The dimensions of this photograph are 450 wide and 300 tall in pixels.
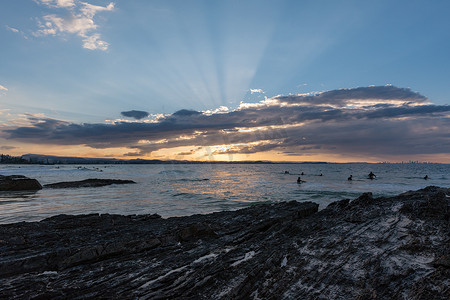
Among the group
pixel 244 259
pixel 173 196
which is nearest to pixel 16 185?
pixel 173 196

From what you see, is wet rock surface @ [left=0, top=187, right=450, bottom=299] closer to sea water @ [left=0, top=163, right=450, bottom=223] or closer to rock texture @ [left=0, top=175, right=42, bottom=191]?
sea water @ [left=0, top=163, right=450, bottom=223]

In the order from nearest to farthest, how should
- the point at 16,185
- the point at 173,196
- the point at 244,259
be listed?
the point at 244,259 → the point at 173,196 → the point at 16,185

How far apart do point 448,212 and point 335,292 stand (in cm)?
968

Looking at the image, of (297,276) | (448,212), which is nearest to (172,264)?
(297,276)

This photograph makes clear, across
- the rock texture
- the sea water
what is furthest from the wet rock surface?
the rock texture

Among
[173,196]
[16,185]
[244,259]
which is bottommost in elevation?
[173,196]

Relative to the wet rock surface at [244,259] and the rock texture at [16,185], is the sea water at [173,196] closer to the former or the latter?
the rock texture at [16,185]

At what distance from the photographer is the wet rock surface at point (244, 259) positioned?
6.11 m

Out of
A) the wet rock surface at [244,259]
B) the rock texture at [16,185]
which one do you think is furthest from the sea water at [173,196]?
the wet rock surface at [244,259]

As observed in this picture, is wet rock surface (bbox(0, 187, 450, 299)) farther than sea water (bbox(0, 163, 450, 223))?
No

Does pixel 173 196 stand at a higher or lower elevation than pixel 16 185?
lower

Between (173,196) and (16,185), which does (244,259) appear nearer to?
(173,196)

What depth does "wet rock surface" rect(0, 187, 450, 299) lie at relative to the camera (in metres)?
6.11

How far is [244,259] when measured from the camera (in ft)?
25.5
